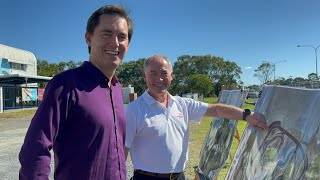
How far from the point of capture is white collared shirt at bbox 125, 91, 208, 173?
334cm

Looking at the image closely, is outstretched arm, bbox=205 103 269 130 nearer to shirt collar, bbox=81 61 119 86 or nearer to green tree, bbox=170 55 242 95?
shirt collar, bbox=81 61 119 86

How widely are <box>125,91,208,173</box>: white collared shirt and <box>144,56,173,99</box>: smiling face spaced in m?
0.09

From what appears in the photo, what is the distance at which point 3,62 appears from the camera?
45.9 meters

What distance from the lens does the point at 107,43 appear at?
7.45 feet

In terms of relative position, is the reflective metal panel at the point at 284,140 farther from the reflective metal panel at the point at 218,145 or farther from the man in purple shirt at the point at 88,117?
the reflective metal panel at the point at 218,145

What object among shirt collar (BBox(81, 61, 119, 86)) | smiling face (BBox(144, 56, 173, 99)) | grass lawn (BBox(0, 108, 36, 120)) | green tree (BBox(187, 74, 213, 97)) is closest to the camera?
shirt collar (BBox(81, 61, 119, 86))

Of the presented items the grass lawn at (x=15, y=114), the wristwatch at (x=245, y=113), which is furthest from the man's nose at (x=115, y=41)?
the grass lawn at (x=15, y=114)

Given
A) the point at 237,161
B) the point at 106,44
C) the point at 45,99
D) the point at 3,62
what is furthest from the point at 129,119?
the point at 3,62

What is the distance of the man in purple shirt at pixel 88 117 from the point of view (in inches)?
74.3

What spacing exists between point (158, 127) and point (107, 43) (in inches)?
50.4

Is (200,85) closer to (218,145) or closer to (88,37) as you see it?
(218,145)

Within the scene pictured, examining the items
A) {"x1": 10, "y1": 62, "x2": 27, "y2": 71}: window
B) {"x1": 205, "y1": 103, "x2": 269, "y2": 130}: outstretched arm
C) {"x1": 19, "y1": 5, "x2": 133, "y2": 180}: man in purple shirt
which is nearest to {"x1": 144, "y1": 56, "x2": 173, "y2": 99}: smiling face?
{"x1": 205, "y1": 103, "x2": 269, "y2": 130}: outstretched arm

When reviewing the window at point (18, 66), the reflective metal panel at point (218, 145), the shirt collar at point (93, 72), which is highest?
the window at point (18, 66)

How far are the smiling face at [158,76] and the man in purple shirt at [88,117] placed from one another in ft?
3.45
